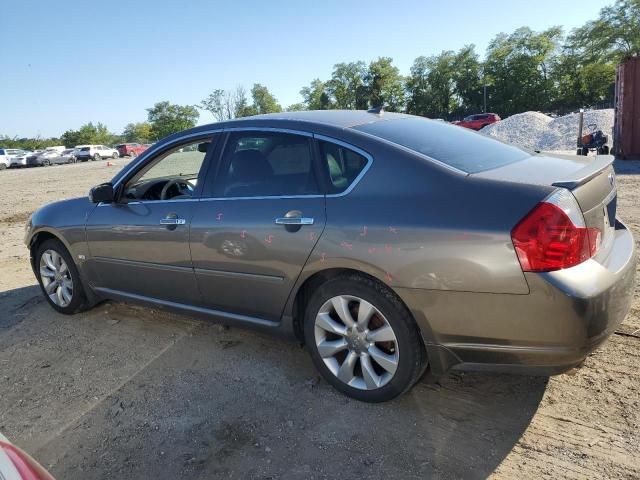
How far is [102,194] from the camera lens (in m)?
3.96

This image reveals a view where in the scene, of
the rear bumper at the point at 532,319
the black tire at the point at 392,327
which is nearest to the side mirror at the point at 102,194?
the black tire at the point at 392,327

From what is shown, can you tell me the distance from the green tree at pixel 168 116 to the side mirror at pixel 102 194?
80.2m

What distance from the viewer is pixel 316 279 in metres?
2.99

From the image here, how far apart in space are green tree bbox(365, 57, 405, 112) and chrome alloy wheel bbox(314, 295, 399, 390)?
274 ft

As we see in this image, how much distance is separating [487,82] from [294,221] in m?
75.7

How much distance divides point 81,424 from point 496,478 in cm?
229

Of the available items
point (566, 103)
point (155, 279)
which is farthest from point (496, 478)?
point (566, 103)

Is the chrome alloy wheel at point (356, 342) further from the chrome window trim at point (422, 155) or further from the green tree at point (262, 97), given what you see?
the green tree at point (262, 97)

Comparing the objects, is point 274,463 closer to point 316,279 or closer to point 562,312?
point 316,279

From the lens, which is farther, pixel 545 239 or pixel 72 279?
pixel 72 279

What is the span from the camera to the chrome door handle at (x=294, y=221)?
2877 mm

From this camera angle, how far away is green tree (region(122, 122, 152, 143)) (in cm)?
9797

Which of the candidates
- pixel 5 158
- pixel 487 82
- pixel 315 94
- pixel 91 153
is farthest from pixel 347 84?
pixel 5 158

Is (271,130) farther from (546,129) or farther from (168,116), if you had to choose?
(168,116)
